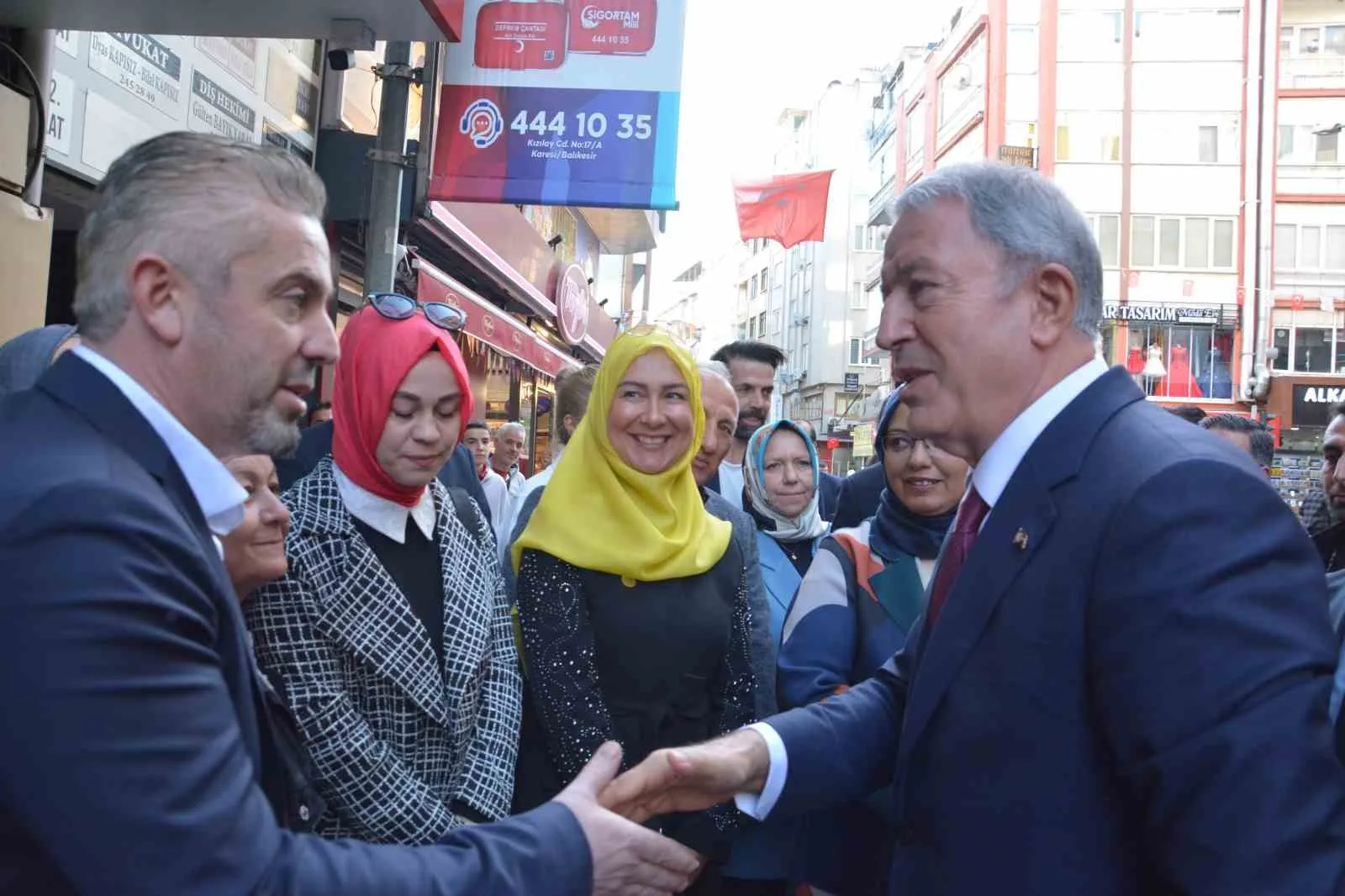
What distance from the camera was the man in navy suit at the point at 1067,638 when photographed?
1.28 metres

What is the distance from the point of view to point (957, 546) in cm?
193

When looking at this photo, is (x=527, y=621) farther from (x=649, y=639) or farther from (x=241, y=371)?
(x=241, y=371)

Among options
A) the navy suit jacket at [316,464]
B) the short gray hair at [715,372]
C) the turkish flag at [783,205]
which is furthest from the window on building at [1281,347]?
the navy suit jacket at [316,464]

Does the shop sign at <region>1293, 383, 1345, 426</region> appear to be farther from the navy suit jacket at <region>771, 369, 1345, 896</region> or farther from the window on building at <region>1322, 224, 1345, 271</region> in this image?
the navy suit jacket at <region>771, 369, 1345, 896</region>

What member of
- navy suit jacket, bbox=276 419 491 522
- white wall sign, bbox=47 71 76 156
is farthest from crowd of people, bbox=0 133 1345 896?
white wall sign, bbox=47 71 76 156

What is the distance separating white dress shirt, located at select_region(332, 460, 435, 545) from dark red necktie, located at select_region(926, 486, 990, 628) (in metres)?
1.40

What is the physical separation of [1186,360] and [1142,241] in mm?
3782

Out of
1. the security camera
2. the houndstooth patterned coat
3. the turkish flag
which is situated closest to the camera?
the houndstooth patterned coat

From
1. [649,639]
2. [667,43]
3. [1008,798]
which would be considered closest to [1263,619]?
[1008,798]

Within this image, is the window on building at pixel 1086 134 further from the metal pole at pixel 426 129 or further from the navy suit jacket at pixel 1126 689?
the navy suit jacket at pixel 1126 689

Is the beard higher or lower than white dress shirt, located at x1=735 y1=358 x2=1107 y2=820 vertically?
higher

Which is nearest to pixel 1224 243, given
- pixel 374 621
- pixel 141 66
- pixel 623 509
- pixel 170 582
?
pixel 141 66

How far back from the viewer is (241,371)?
4.84ft

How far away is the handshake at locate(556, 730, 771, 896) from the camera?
1.59 m
